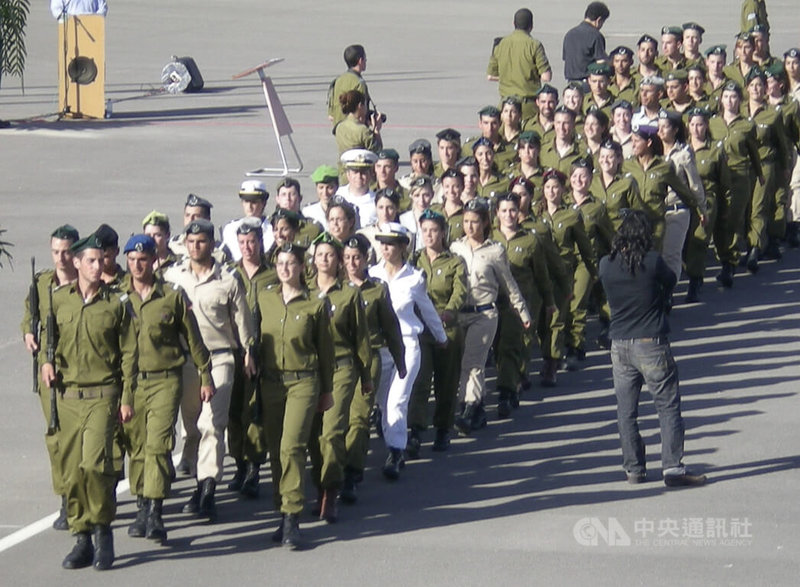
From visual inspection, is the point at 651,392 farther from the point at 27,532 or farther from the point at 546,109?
the point at 546,109

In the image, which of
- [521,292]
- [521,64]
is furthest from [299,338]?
[521,64]

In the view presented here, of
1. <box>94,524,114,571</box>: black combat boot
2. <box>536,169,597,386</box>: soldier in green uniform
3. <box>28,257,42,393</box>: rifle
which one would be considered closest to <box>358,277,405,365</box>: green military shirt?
<box>28,257,42,393</box>: rifle

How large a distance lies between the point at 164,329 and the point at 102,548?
1.45 m

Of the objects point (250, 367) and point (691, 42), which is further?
point (691, 42)

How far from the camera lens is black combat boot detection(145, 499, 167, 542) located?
34.5 ft

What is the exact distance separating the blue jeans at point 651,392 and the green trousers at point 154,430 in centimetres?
302

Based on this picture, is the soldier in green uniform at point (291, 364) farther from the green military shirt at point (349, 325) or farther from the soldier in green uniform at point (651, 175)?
the soldier in green uniform at point (651, 175)

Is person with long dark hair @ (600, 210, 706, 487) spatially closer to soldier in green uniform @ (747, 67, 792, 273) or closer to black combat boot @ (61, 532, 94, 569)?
black combat boot @ (61, 532, 94, 569)

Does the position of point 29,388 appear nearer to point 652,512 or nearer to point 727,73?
point 652,512

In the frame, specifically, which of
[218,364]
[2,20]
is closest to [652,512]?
[218,364]

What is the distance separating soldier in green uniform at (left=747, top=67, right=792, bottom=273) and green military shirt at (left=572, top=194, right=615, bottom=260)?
3846mm

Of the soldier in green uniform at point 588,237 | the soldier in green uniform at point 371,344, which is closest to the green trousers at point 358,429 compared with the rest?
the soldier in green uniform at point 371,344

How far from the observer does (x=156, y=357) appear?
10617mm

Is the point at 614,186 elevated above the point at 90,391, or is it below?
above
